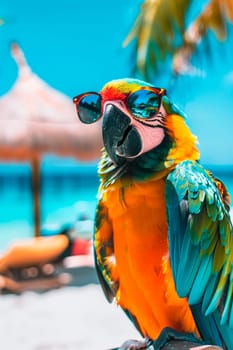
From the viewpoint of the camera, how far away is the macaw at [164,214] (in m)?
0.95

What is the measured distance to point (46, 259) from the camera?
3.43 m

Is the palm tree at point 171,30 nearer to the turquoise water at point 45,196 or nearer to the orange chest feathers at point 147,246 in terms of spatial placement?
the turquoise water at point 45,196

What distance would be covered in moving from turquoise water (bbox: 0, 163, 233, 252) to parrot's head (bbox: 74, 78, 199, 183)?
9.28ft

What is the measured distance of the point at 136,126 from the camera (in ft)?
3.13

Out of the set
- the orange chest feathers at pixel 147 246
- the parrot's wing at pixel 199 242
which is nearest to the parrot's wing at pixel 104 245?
the orange chest feathers at pixel 147 246

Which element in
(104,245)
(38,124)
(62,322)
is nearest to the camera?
(104,245)

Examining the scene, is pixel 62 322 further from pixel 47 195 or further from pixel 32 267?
pixel 47 195

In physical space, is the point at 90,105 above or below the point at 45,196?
above

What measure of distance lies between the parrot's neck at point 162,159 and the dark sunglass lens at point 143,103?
5cm

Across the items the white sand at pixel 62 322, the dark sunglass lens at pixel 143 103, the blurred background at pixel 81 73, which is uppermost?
the blurred background at pixel 81 73

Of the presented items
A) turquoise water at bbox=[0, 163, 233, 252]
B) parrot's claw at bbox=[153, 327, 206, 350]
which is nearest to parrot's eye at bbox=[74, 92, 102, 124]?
parrot's claw at bbox=[153, 327, 206, 350]

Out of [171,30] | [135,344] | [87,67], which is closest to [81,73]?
[87,67]

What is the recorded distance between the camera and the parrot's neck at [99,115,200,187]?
38.1 inches

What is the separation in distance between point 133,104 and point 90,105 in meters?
0.09
